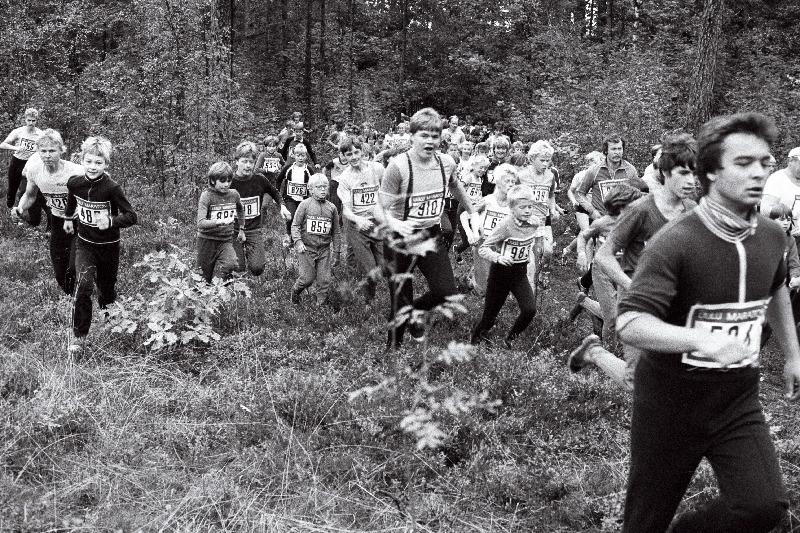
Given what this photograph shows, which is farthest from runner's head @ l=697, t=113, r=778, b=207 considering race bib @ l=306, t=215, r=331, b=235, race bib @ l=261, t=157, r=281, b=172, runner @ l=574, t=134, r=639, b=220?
race bib @ l=261, t=157, r=281, b=172

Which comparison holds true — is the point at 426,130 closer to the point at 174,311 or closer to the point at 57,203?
the point at 174,311

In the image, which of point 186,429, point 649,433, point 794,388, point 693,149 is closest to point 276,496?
point 186,429

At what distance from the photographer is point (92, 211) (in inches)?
278

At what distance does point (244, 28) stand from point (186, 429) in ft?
116

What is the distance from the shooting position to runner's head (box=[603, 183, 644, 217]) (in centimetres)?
668

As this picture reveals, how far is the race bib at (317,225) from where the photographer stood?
9234 millimetres

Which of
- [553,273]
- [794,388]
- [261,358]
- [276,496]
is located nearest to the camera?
[794,388]

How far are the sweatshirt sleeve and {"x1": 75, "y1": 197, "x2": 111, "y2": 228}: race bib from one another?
80mm

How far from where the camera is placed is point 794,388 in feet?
11.1

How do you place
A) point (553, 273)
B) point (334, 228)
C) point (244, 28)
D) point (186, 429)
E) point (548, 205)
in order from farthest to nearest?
point (244, 28), point (553, 273), point (548, 205), point (334, 228), point (186, 429)

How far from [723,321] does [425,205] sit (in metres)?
3.75

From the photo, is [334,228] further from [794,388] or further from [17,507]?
[794,388]

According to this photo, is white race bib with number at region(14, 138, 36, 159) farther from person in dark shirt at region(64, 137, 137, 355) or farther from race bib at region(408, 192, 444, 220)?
race bib at region(408, 192, 444, 220)

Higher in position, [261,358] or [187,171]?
[187,171]
